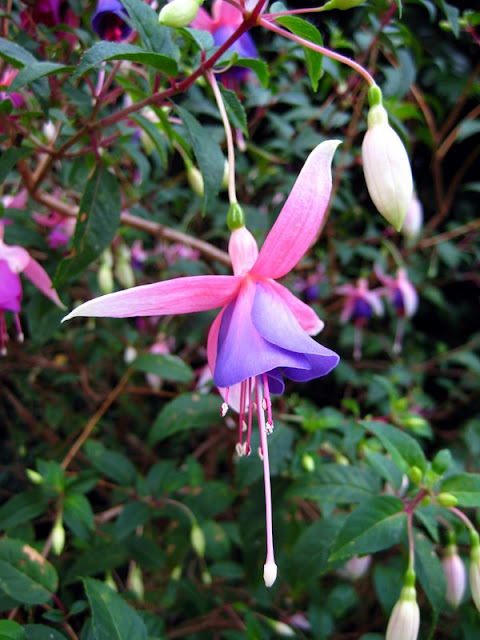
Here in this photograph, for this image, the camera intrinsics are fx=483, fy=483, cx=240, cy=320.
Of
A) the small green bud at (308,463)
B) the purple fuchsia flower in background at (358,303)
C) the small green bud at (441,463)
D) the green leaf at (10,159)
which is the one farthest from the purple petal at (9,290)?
the purple fuchsia flower in background at (358,303)

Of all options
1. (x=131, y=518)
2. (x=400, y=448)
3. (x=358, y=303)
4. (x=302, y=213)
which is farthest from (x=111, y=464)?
(x=358, y=303)

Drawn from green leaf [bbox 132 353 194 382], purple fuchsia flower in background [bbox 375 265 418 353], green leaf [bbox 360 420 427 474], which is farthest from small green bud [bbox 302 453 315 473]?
purple fuchsia flower in background [bbox 375 265 418 353]

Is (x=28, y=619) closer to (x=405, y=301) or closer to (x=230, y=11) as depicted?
(x=230, y=11)

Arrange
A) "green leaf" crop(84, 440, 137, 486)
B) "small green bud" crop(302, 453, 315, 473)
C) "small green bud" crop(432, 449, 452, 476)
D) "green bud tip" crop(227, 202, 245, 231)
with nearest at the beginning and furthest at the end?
"green bud tip" crop(227, 202, 245, 231) → "small green bud" crop(432, 449, 452, 476) → "small green bud" crop(302, 453, 315, 473) → "green leaf" crop(84, 440, 137, 486)

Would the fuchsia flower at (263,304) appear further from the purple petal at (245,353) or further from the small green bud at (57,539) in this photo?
the small green bud at (57,539)

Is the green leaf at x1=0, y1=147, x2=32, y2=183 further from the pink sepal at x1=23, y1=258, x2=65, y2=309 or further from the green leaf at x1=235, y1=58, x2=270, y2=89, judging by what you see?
the green leaf at x1=235, y1=58, x2=270, y2=89

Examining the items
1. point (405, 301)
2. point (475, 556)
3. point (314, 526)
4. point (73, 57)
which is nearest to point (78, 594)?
point (314, 526)
